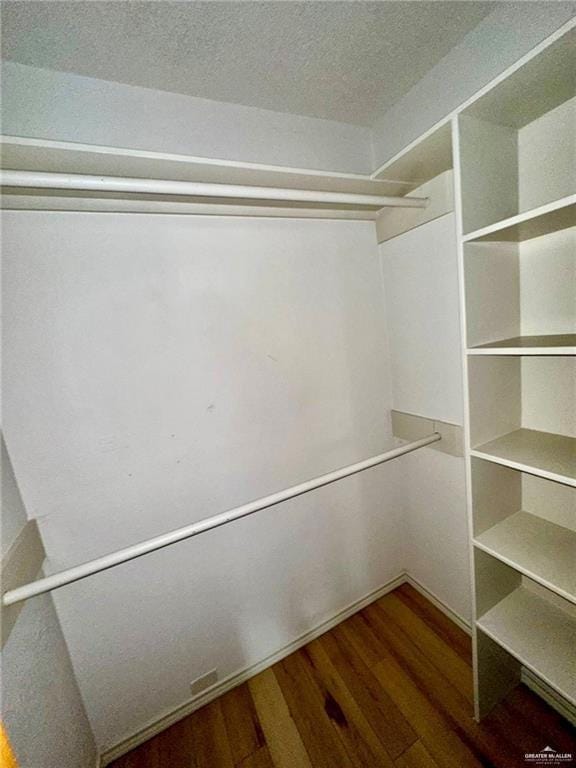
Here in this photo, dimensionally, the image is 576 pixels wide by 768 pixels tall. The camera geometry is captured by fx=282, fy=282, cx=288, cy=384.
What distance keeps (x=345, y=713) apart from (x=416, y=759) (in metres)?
0.29

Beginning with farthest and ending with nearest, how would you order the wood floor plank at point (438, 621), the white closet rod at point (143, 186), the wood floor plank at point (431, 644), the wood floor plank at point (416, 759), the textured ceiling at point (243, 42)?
the wood floor plank at point (438, 621) < the wood floor plank at point (431, 644) < the wood floor plank at point (416, 759) < the textured ceiling at point (243, 42) < the white closet rod at point (143, 186)

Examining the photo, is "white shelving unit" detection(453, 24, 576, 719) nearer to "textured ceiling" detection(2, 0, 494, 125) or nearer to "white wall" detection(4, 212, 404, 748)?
"textured ceiling" detection(2, 0, 494, 125)

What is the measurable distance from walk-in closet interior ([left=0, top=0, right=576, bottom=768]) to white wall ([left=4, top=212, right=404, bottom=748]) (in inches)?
0.4

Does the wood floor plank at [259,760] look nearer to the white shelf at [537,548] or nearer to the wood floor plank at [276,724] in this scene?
the wood floor plank at [276,724]

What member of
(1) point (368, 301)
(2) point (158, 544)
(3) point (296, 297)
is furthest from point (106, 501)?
(1) point (368, 301)

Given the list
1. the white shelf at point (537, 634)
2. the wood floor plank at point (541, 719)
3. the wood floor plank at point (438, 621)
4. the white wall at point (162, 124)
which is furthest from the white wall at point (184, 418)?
the wood floor plank at point (541, 719)

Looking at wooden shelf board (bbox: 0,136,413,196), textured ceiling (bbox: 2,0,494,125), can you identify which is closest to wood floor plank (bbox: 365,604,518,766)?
wooden shelf board (bbox: 0,136,413,196)

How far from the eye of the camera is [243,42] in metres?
0.91

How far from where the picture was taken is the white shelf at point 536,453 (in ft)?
2.73

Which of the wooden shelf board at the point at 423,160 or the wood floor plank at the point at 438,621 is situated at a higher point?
the wooden shelf board at the point at 423,160

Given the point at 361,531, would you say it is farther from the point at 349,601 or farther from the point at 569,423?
the point at 569,423

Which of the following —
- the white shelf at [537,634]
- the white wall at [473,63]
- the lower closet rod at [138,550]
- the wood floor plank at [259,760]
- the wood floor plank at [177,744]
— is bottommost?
the wood floor plank at [259,760]

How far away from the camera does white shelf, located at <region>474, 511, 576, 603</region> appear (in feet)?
2.88

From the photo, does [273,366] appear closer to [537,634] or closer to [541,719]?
[537,634]
